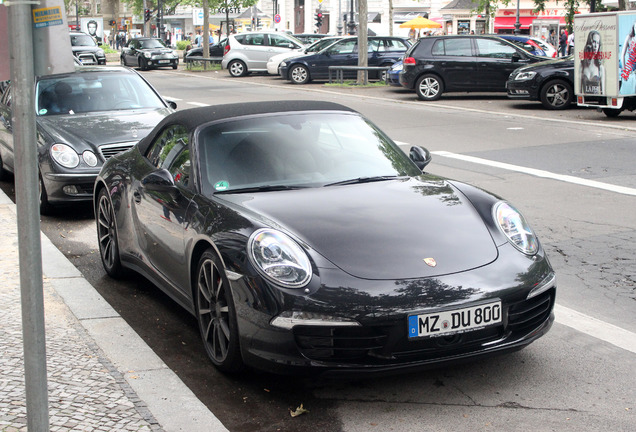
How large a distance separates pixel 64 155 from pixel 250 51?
1095 inches

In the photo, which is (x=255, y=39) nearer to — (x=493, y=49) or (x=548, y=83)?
(x=493, y=49)

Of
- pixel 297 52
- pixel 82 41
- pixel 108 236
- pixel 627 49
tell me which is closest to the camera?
pixel 108 236

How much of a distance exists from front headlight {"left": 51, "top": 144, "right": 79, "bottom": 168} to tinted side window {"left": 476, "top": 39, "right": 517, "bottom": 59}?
15.4 metres

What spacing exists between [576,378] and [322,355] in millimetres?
1353

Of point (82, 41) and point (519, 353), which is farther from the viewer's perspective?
point (82, 41)

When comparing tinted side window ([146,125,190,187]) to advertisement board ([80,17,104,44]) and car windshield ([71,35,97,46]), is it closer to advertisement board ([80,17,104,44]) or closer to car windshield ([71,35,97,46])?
car windshield ([71,35,97,46])

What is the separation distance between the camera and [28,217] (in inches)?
112

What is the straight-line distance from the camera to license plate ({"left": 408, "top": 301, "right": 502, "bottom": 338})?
153 inches

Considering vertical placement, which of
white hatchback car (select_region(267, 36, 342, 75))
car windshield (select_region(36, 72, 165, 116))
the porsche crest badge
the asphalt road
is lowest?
the asphalt road

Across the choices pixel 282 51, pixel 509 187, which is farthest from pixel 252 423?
pixel 282 51

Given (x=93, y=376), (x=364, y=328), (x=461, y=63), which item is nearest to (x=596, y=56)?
(x=461, y=63)

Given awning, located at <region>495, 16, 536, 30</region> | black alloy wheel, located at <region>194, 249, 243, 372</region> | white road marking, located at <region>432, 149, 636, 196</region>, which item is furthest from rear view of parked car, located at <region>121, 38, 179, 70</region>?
black alloy wheel, located at <region>194, 249, 243, 372</region>

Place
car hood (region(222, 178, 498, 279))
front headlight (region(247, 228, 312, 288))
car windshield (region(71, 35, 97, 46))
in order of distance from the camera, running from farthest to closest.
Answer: car windshield (region(71, 35, 97, 46)), car hood (region(222, 178, 498, 279)), front headlight (region(247, 228, 312, 288))

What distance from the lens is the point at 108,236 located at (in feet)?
21.6
